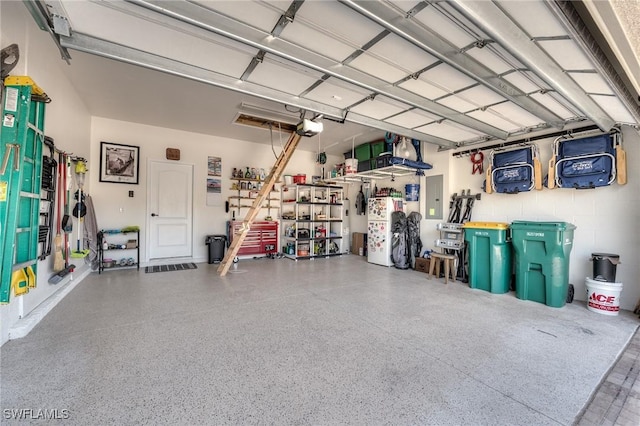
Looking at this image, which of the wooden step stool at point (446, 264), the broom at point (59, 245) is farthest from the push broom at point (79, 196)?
the wooden step stool at point (446, 264)

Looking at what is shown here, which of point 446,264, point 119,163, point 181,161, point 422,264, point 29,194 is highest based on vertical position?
point 181,161

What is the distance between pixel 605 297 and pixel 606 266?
43 cm

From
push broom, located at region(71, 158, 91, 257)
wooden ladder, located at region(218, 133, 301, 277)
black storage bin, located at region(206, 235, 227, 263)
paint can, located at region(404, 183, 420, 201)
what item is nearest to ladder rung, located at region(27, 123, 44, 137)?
push broom, located at region(71, 158, 91, 257)

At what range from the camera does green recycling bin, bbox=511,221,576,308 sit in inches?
143

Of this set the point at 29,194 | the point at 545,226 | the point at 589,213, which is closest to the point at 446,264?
the point at 545,226

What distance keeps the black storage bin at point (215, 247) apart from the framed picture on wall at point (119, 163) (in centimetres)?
207

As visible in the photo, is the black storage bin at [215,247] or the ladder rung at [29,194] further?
the black storage bin at [215,247]

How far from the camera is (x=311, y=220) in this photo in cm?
732

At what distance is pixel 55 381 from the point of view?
1893 mm

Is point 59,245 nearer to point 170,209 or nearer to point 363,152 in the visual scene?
point 170,209

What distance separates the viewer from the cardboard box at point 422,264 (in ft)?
18.5

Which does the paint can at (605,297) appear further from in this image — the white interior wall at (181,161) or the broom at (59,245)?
the broom at (59,245)

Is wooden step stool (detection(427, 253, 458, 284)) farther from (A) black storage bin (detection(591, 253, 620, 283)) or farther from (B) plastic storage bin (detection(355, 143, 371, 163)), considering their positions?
(B) plastic storage bin (detection(355, 143, 371, 163))

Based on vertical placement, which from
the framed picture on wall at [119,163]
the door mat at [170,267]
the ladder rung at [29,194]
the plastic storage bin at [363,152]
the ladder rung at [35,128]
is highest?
the plastic storage bin at [363,152]
